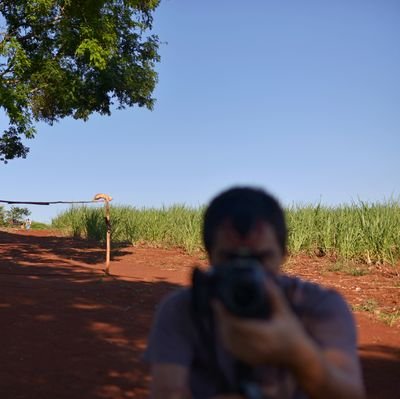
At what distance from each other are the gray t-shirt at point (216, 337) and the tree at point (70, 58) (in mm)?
10116

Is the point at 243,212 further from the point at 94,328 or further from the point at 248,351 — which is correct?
the point at 94,328

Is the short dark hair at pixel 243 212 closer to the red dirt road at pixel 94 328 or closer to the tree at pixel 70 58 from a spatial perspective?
the red dirt road at pixel 94 328

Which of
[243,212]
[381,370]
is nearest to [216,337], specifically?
[243,212]

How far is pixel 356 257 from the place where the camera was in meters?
12.6

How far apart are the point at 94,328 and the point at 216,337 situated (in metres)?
4.90

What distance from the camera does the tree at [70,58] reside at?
437 inches

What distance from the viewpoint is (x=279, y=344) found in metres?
0.95

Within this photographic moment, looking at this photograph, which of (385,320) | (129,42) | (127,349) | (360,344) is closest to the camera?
(127,349)

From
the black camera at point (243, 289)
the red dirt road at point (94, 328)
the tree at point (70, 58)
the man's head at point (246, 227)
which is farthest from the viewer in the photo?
the tree at point (70, 58)

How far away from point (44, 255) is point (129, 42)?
6.05 meters

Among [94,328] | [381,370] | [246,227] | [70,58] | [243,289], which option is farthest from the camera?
[70,58]

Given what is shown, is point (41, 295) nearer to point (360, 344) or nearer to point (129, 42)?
point (360, 344)

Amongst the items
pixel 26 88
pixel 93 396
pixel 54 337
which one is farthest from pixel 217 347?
pixel 26 88

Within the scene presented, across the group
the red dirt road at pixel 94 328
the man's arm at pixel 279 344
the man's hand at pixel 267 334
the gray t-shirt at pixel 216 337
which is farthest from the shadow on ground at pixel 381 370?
the man's hand at pixel 267 334
